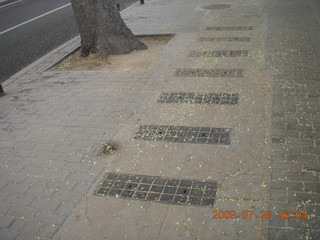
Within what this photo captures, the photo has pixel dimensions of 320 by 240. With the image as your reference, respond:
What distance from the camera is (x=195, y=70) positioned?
7727 millimetres

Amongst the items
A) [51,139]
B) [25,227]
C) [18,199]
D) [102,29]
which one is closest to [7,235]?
[25,227]

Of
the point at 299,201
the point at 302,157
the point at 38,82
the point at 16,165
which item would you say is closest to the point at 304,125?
the point at 302,157

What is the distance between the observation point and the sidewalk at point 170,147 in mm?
3727

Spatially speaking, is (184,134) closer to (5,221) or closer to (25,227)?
(25,227)

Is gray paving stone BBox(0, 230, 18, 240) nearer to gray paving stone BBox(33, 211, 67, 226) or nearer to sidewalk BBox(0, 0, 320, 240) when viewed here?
sidewalk BBox(0, 0, 320, 240)

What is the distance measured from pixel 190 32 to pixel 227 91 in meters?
4.94

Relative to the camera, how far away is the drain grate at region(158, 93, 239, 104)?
6.21m

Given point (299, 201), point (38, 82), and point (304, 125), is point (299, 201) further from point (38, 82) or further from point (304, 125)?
point (38, 82)

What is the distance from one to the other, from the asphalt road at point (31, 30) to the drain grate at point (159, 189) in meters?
5.98

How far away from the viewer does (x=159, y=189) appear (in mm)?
4160
